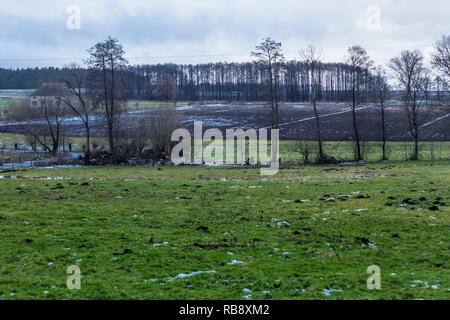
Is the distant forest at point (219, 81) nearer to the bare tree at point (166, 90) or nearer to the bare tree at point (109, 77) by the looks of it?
the bare tree at point (166, 90)

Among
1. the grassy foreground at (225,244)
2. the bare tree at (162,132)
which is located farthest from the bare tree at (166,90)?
the grassy foreground at (225,244)

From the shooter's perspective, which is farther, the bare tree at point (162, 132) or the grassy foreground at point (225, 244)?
the bare tree at point (162, 132)

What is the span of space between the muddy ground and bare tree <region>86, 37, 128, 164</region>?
21.8ft

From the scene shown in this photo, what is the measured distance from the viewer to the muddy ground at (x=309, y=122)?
73.0 meters

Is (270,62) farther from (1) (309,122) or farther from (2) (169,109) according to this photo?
(1) (309,122)

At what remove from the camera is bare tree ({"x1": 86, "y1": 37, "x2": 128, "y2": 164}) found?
4969cm

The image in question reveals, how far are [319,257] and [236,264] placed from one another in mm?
2299

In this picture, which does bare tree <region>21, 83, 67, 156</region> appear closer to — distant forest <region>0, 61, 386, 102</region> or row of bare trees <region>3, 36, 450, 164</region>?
row of bare trees <region>3, 36, 450, 164</region>

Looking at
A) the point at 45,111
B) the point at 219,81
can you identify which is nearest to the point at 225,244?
the point at 45,111

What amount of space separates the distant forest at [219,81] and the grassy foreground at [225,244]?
124 meters

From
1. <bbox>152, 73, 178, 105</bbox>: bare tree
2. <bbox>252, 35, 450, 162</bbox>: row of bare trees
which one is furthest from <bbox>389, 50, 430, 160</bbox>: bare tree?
<bbox>152, 73, 178, 105</bbox>: bare tree
